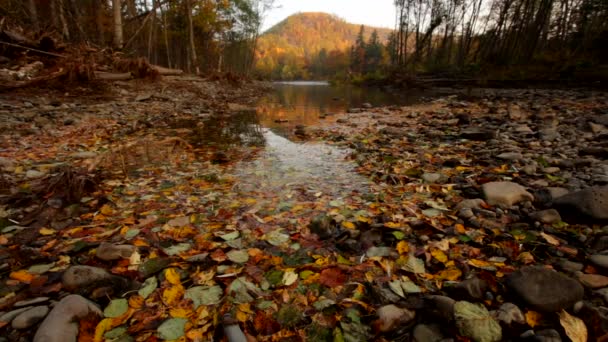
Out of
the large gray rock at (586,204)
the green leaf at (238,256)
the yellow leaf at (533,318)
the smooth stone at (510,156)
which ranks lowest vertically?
the green leaf at (238,256)

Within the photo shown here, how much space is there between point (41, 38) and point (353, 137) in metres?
8.83

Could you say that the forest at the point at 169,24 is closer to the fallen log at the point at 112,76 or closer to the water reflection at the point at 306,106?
the fallen log at the point at 112,76

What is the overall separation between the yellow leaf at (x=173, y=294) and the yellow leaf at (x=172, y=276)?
4cm

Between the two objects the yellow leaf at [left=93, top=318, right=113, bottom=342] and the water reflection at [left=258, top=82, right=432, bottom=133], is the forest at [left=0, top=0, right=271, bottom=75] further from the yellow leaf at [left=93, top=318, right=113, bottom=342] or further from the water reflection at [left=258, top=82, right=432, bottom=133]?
the yellow leaf at [left=93, top=318, right=113, bottom=342]

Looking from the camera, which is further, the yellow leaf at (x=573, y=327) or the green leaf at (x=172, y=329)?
the green leaf at (x=172, y=329)

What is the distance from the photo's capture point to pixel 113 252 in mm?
1863

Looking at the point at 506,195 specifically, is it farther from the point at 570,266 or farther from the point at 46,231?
the point at 46,231

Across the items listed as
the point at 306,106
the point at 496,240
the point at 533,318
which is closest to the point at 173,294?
the point at 533,318

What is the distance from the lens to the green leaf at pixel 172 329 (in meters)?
1.31

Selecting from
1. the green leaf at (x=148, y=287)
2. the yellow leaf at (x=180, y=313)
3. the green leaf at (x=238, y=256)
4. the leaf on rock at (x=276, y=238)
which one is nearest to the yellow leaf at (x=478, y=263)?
the leaf on rock at (x=276, y=238)

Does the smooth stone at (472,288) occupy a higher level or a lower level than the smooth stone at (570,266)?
lower

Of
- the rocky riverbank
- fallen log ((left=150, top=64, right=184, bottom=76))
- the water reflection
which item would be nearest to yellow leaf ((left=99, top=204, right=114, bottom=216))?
the rocky riverbank

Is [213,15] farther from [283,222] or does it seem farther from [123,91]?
[283,222]

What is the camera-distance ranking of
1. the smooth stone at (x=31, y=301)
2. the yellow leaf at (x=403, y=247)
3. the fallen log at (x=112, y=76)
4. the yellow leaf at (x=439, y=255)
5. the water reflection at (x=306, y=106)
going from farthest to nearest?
the water reflection at (x=306, y=106), the fallen log at (x=112, y=76), the yellow leaf at (x=403, y=247), the yellow leaf at (x=439, y=255), the smooth stone at (x=31, y=301)
